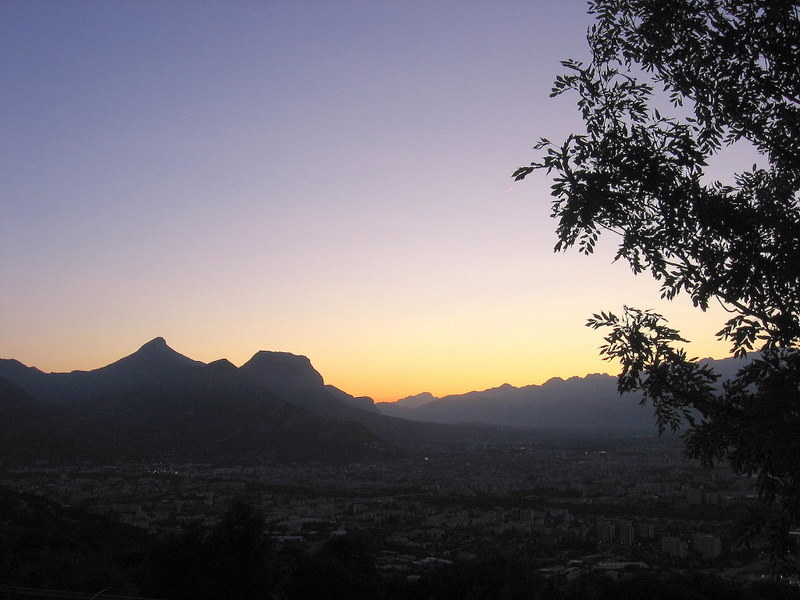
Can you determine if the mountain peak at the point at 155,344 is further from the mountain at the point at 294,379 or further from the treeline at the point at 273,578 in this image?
the treeline at the point at 273,578

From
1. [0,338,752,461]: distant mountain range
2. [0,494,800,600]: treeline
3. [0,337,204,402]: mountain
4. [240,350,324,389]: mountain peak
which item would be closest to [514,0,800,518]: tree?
[0,494,800,600]: treeline

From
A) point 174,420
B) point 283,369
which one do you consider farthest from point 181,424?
point 283,369

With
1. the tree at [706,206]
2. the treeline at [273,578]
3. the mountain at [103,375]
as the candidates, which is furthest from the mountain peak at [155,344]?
the tree at [706,206]

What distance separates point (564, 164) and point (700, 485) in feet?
174

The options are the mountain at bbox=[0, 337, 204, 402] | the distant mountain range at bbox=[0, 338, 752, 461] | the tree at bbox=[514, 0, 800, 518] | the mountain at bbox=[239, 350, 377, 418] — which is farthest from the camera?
the mountain at bbox=[239, 350, 377, 418]

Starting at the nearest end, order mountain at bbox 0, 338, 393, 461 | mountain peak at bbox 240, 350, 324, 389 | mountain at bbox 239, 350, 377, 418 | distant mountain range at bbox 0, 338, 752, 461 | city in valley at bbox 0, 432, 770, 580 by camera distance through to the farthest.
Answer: city in valley at bbox 0, 432, 770, 580
mountain at bbox 0, 338, 393, 461
distant mountain range at bbox 0, 338, 752, 461
mountain at bbox 239, 350, 377, 418
mountain peak at bbox 240, 350, 324, 389

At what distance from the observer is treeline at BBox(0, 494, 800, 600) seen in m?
13.9

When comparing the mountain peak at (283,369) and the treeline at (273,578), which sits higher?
the mountain peak at (283,369)

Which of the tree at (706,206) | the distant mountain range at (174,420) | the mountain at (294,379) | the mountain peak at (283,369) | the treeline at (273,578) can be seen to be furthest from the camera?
the mountain peak at (283,369)

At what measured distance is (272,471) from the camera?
6944 centimetres

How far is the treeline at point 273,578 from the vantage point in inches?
549

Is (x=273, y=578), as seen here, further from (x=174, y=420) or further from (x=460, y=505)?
(x=174, y=420)

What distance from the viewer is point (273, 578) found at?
1603cm

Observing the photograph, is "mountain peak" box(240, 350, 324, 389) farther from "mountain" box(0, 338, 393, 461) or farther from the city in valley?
the city in valley
